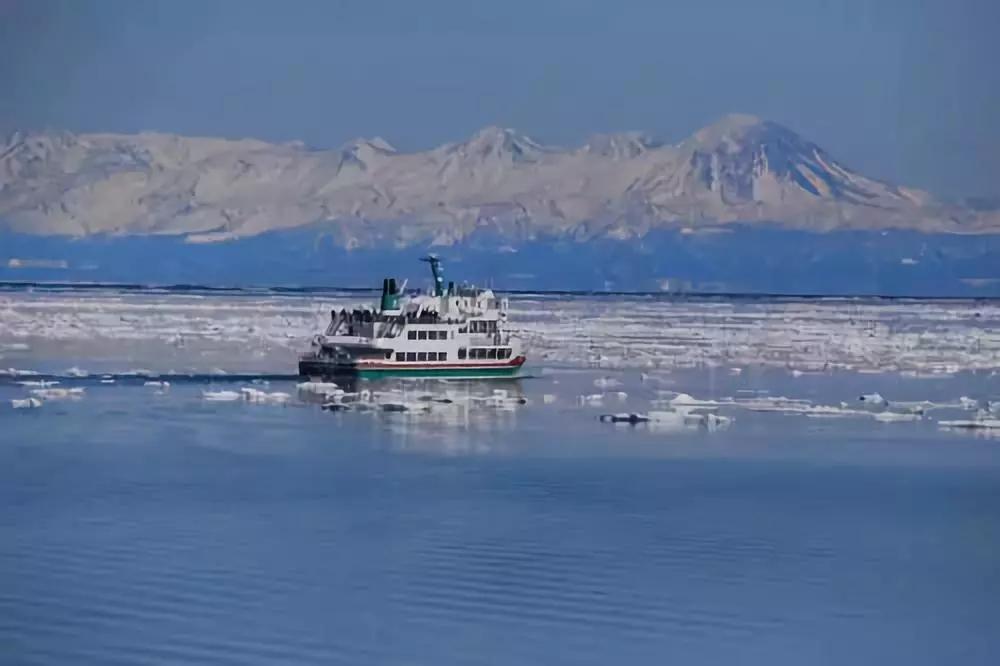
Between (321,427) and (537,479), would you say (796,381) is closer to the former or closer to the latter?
(321,427)

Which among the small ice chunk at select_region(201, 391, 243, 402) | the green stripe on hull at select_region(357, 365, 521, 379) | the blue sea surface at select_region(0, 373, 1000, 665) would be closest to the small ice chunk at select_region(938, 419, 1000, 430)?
the blue sea surface at select_region(0, 373, 1000, 665)

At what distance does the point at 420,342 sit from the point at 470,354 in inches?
28.1

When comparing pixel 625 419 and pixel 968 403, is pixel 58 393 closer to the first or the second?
pixel 625 419

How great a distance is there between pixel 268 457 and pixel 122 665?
19.6 feet

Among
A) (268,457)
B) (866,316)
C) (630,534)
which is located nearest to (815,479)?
(630,534)

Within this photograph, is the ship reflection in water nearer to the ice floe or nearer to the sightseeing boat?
the sightseeing boat

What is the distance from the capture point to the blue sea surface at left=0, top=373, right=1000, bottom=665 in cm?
679

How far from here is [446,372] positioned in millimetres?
20328

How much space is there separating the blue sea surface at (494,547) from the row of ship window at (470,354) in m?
6.15

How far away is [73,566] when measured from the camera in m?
7.94

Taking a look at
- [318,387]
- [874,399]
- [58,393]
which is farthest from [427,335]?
[874,399]

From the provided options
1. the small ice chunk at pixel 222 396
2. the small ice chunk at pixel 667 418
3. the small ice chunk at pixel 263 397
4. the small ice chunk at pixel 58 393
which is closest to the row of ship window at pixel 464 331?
the small ice chunk at pixel 263 397

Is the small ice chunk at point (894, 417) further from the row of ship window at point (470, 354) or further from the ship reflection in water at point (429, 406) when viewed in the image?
the row of ship window at point (470, 354)

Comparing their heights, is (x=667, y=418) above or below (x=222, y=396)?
below
